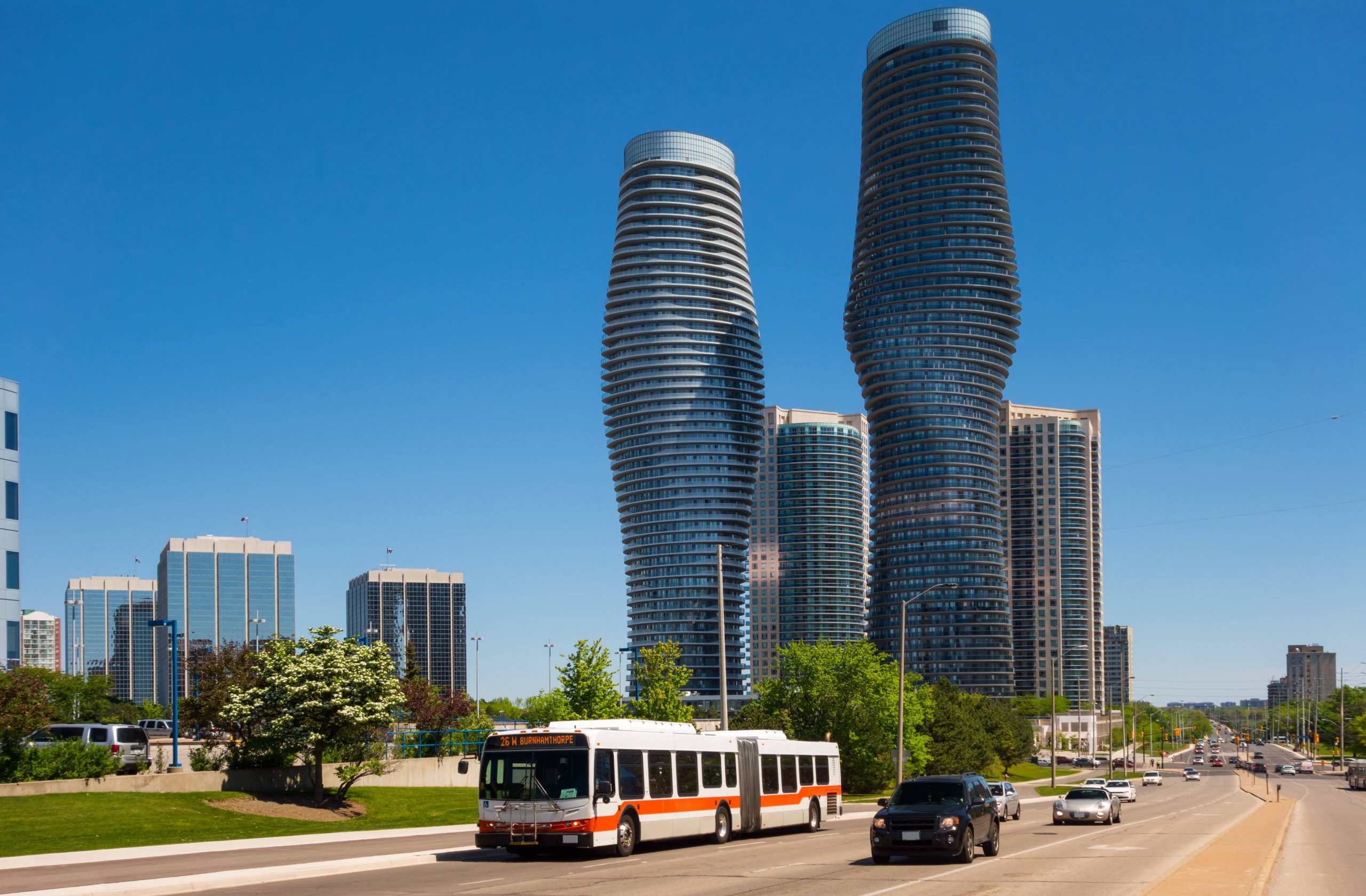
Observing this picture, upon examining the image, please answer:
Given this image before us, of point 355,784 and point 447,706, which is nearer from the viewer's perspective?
point 355,784

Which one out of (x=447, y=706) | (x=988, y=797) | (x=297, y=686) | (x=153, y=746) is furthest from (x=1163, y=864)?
(x=447, y=706)

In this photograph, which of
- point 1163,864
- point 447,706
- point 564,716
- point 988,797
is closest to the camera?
point 1163,864

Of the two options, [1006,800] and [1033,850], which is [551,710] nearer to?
[1006,800]

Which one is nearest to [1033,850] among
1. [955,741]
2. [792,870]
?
[792,870]

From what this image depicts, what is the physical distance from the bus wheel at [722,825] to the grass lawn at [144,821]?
36.6 feet

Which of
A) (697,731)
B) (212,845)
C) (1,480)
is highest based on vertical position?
(1,480)

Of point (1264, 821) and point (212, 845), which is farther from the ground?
point (212, 845)

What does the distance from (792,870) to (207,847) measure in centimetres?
1496

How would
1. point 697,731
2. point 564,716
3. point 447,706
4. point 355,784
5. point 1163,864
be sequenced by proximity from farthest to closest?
point 447,706, point 564,716, point 355,784, point 697,731, point 1163,864

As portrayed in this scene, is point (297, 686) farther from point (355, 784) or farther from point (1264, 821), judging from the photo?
point (1264, 821)

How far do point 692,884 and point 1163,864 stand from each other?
11.1 m

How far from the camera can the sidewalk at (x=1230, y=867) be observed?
20.7 metres

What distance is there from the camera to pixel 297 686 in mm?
43781

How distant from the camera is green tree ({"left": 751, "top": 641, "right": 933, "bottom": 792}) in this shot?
8250cm
